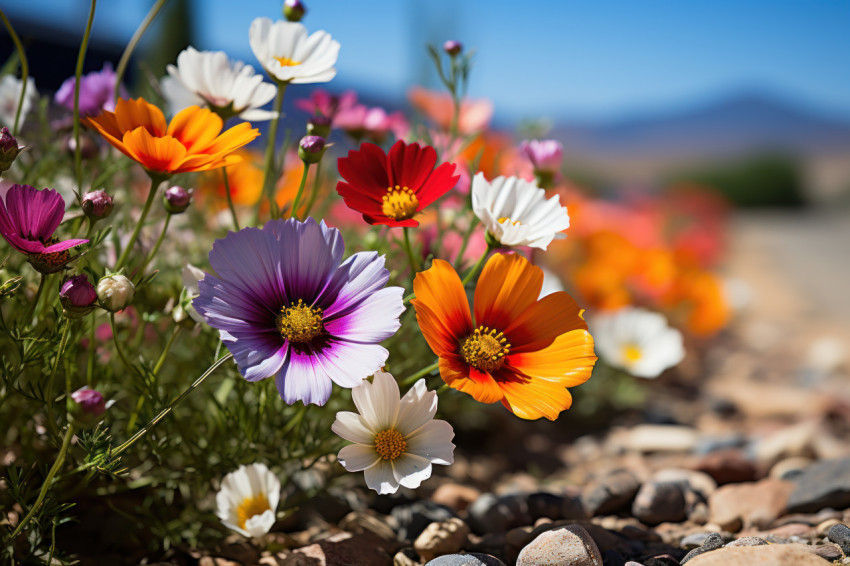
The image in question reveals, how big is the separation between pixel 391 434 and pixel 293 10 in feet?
1.91

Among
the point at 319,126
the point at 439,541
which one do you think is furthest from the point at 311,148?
the point at 439,541

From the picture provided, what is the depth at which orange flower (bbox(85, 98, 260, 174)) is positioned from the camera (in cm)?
69

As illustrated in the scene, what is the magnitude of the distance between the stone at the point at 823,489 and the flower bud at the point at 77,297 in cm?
109

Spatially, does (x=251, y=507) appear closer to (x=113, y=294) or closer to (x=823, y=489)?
(x=113, y=294)

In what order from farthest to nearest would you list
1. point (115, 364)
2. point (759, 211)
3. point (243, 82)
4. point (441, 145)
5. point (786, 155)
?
point (786, 155), point (759, 211), point (441, 145), point (115, 364), point (243, 82)

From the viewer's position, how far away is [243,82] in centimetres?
85

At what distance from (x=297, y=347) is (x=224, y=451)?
28 cm

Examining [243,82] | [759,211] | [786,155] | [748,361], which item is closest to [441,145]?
[243,82]

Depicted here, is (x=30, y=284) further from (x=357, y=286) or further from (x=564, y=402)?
(x=564, y=402)

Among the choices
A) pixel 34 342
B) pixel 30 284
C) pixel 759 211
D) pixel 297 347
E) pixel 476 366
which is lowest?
pixel 30 284

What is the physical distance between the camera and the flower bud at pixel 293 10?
912 millimetres

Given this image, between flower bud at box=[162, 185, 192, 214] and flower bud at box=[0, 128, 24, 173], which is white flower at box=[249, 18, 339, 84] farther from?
flower bud at box=[0, 128, 24, 173]

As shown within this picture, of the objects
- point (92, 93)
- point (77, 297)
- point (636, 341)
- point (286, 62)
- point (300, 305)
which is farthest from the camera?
point (636, 341)

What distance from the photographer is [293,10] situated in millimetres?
913
